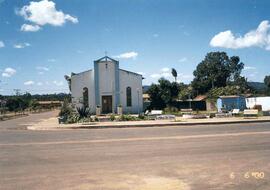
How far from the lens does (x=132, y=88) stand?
2000 inches

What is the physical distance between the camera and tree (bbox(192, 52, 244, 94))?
94250mm

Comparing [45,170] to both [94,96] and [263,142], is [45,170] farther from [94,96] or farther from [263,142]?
[94,96]

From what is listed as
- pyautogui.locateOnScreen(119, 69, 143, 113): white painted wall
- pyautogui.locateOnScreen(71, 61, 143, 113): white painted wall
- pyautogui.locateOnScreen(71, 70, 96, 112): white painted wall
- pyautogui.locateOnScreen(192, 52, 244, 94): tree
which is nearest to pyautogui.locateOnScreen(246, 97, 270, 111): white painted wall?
pyautogui.locateOnScreen(119, 69, 143, 113): white painted wall

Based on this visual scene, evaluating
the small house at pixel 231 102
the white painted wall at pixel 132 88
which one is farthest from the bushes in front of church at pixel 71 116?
the small house at pixel 231 102

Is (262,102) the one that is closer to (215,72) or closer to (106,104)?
(106,104)

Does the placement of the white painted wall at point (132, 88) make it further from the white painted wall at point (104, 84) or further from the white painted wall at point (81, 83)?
the white painted wall at point (81, 83)

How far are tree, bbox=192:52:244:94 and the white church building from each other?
46754 millimetres

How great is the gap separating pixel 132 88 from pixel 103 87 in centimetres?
397

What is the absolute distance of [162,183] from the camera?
322 inches

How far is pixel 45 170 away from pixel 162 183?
134 inches

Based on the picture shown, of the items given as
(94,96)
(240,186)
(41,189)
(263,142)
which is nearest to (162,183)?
(240,186)

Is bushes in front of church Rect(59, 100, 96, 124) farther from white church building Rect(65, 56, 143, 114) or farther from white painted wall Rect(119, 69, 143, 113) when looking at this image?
white painted wall Rect(119, 69, 143, 113)

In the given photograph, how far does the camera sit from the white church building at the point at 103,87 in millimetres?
49406
